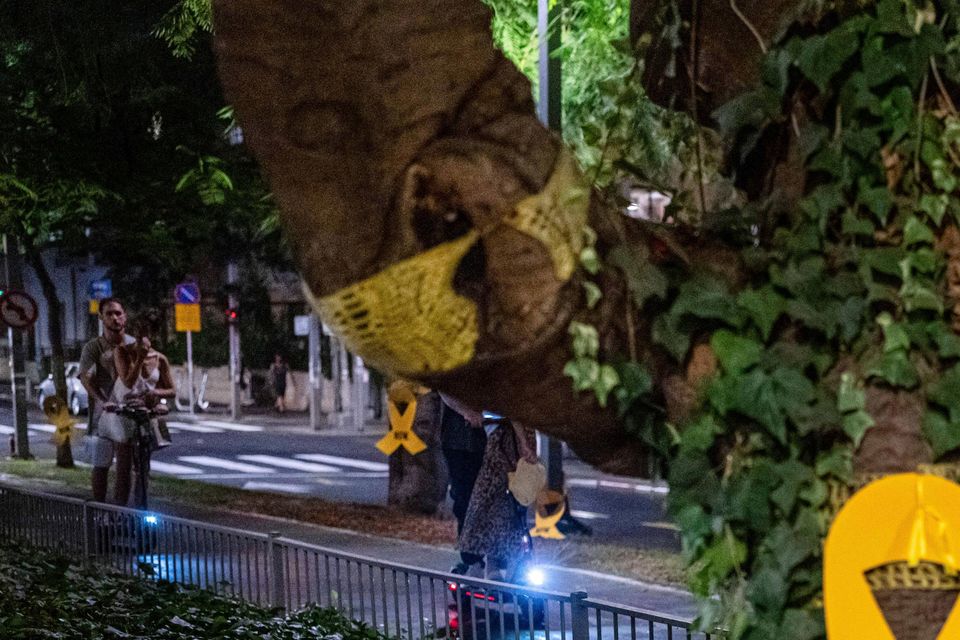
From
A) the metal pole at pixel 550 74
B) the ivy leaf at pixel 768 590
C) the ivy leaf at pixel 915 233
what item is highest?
the metal pole at pixel 550 74

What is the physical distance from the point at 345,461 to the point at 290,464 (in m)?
0.98

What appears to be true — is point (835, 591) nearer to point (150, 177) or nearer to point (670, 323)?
point (670, 323)

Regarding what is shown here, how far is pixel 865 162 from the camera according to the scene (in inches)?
124

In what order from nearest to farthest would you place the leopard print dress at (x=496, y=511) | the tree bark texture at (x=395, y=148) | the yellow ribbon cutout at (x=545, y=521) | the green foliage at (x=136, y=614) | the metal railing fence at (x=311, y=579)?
the tree bark texture at (x=395, y=148) → the metal railing fence at (x=311, y=579) → the green foliage at (x=136, y=614) → the leopard print dress at (x=496, y=511) → the yellow ribbon cutout at (x=545, y=521)

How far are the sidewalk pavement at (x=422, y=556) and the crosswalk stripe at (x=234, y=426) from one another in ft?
48.0

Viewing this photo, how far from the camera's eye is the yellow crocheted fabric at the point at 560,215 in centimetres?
295

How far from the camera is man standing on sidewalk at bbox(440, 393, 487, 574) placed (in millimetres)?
8914

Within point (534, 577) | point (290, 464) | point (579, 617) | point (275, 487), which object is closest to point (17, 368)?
point (290, 464)

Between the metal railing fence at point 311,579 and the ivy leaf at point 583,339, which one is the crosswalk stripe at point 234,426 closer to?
the metal railing fence at point 311,579

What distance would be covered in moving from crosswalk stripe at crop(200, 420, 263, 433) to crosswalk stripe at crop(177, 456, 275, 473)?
7.02 meters

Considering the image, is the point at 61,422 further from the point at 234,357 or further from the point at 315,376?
the point at 234,357

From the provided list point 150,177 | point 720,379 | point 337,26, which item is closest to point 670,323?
point 720,379

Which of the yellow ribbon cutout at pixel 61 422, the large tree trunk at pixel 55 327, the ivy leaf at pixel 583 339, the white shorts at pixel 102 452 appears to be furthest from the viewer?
the large tree trunk at pixel 55 327

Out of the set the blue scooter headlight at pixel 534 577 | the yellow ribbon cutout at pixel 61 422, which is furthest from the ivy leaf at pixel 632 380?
the yellow ribbon cutout at pixel 61 422
